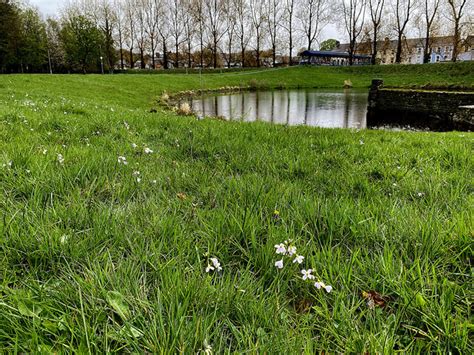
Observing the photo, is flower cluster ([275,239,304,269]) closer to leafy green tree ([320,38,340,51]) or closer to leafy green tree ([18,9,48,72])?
leafy green tree ([18,9,48,72])

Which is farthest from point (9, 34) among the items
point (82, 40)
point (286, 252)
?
point (286, 252)

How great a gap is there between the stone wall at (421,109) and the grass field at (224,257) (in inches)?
567

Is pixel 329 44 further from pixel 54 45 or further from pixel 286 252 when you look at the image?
pixel 286 252

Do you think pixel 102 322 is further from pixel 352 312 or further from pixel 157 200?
pixel 157 200

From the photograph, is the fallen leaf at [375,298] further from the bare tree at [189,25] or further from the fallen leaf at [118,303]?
the bare tree at [189,25]

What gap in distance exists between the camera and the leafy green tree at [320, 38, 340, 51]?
9194 centimetres

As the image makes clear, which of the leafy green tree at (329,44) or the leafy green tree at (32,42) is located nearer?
the leafy green tree at (32,42)

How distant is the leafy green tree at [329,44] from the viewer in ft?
302

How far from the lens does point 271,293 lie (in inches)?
59.1

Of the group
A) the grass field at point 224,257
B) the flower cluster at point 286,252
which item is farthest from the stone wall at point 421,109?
the flower cluster at point 286,252

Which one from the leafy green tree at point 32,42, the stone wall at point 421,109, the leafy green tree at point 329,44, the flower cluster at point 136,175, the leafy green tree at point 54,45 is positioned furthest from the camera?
the leafy green tree at point 329,44

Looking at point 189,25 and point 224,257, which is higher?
point 189,25

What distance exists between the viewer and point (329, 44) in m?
93.9

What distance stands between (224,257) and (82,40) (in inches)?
2411
